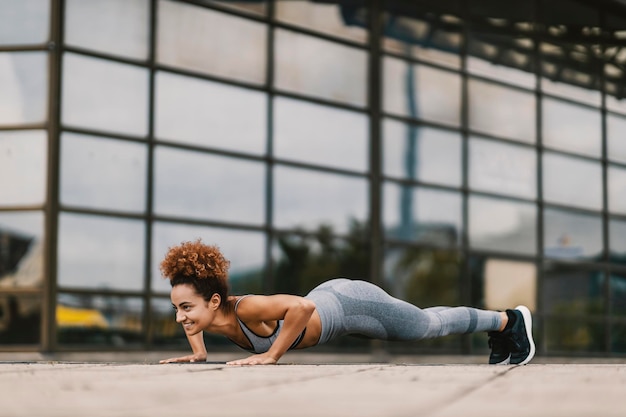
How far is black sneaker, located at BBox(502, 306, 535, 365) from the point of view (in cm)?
712

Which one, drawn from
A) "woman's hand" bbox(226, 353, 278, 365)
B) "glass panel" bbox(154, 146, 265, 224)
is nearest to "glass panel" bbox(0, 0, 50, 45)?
"glass panel" bbox(154, 146, 265, 224)

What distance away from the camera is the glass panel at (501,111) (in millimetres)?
14680

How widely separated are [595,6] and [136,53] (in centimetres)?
822

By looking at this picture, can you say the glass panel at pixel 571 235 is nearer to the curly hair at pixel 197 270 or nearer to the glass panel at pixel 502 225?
the glass panel at pixel 502 225

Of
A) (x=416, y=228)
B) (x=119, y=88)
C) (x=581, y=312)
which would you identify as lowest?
(x=581, y=312)

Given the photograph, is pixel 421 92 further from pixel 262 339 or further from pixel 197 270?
pixel 197 270

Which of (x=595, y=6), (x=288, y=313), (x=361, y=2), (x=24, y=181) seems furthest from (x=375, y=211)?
(x=288, y=313)

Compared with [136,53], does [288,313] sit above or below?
below

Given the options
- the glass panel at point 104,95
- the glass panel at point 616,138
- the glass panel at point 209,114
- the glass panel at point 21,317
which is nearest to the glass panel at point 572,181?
the glass panel at point 616,138

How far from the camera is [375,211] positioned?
43.7 ft

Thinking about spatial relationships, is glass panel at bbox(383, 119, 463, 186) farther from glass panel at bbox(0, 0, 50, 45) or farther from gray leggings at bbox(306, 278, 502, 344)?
gray leggings at bbox(306, 278, 502, 344)

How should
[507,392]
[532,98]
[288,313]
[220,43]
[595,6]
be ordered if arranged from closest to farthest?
[507,392] → [288,313] → [220,43] → [532,98] → [595,6]

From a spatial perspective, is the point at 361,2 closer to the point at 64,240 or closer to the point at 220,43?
the point at 220,43

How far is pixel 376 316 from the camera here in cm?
668
